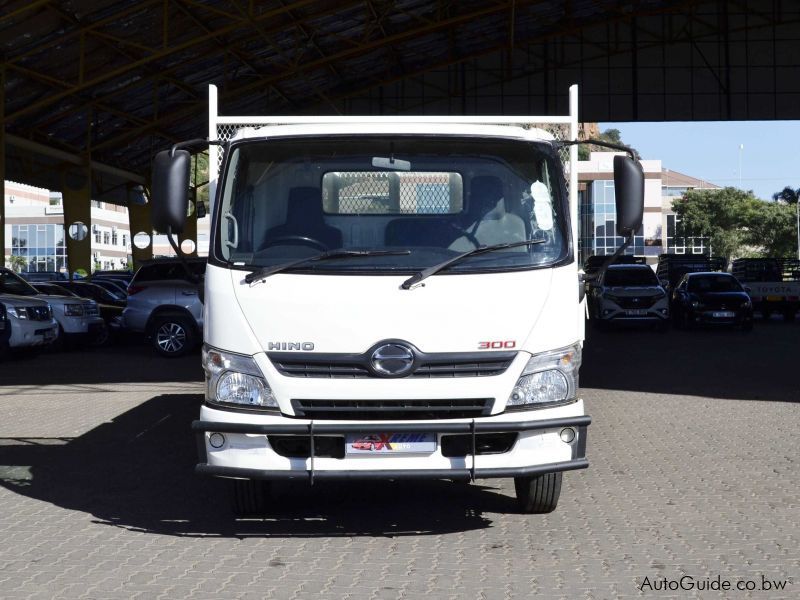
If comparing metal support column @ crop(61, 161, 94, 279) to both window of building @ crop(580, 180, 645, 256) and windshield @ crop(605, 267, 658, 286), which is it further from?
window of building @ crop(580, 180, 645, 256)

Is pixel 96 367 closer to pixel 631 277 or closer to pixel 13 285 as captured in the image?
pixel 13 285

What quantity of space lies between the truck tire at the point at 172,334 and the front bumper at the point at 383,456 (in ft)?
53.4

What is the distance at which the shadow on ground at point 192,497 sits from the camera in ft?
25.3

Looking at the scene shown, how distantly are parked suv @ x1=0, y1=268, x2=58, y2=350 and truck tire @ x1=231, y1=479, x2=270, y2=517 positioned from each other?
48.8 ft

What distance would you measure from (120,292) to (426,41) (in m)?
14.6

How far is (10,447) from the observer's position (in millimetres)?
11406

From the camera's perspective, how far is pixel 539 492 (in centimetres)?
779

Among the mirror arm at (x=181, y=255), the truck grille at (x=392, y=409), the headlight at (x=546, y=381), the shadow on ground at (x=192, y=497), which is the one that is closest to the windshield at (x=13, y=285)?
the shadow on ground at (x=192, y=497)

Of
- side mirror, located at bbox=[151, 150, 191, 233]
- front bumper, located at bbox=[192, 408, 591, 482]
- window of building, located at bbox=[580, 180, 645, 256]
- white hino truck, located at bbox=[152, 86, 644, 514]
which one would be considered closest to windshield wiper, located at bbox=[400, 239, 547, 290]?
white hino truck, located at bbox=[152, 86, 644, 514]

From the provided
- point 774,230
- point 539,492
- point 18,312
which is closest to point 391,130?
point 539,492

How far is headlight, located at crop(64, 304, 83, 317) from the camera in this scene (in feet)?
81.6

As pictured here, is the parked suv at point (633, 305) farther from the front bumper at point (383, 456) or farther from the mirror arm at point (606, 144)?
the front bumper at point (383, 456)

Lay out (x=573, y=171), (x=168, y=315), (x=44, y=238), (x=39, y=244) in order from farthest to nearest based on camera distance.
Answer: (x=39, y=244) → (x=44, y=238) → (x=168, y=315) → (x=573, y=171)

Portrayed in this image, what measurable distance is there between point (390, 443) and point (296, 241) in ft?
4.35
